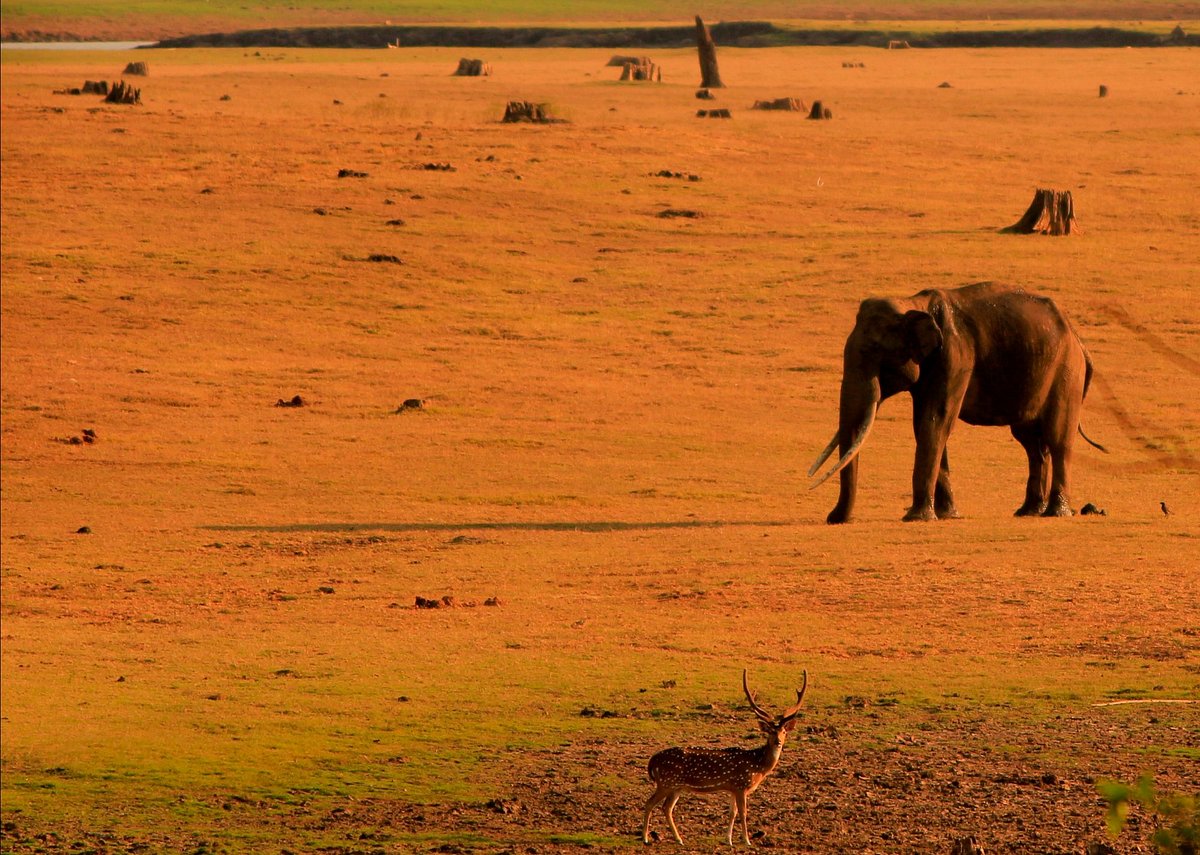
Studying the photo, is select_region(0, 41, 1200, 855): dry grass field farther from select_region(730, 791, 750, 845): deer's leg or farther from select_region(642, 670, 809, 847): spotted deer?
select_region(642, 670, 809, 847): spotted deer

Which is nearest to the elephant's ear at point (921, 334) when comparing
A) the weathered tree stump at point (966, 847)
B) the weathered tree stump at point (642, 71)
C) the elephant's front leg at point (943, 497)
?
the elephant's front leg at point (943, 497)

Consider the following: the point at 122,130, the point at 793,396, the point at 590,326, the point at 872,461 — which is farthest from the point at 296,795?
the point at 122,130

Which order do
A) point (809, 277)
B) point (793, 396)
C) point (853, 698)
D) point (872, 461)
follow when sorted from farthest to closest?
point (809, 277), point (793, 396), point (872, 461), point (853, 698)

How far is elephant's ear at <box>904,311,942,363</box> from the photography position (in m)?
16.2

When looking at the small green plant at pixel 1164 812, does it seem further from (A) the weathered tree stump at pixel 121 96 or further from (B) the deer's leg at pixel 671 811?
(A) the weathered tree stump at pixel 121 96

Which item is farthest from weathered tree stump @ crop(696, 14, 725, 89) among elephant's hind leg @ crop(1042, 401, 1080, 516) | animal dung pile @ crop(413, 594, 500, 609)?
animal dung pile @ crop(413, 594, 500, 609)

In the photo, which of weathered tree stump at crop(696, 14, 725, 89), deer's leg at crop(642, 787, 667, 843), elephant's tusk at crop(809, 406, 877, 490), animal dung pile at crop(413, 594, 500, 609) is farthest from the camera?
weathered tree stump at crop(696, 14, 725, 89)

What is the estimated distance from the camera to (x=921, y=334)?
53.2ft

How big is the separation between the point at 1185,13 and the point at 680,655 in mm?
8884

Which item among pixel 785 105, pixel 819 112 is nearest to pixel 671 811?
pixel 819 112

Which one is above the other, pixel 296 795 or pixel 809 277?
pixel 809 277

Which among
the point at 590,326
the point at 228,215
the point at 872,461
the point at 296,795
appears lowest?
the point at 296,795

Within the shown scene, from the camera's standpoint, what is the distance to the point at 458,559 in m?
15.5

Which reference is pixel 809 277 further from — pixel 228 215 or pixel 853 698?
pixel 853 698
